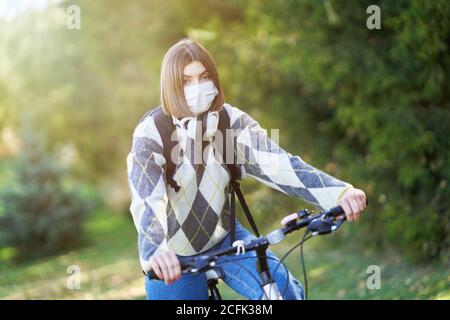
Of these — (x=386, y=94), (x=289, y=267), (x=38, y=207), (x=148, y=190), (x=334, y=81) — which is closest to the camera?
(x=148, y=190)

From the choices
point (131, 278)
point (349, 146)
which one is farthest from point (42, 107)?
point (349, 146)

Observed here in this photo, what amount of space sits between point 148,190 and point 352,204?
2.98ft

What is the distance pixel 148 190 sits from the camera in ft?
10.0

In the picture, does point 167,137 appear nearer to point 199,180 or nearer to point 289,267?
point 199,180

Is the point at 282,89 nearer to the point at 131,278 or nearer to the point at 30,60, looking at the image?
the point at 131,278

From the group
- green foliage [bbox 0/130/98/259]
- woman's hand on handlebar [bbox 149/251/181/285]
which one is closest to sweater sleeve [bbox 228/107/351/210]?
woman's hand on handlebar [bbox 149/251/181/285]

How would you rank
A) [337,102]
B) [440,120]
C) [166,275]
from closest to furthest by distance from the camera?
[166,275]
[440,120]
[337,102]

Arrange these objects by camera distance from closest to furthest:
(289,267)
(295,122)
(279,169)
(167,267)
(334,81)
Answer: (167,267)
(279,169)
(334,81)
(289,267)
(295,122)

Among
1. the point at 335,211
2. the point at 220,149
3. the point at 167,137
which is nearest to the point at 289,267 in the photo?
the point at 220,149

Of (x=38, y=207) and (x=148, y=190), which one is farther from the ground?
(x=148, y=190)

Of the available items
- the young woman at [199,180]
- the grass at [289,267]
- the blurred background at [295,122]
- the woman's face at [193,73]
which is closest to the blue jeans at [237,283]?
the young woman at [199,180]
